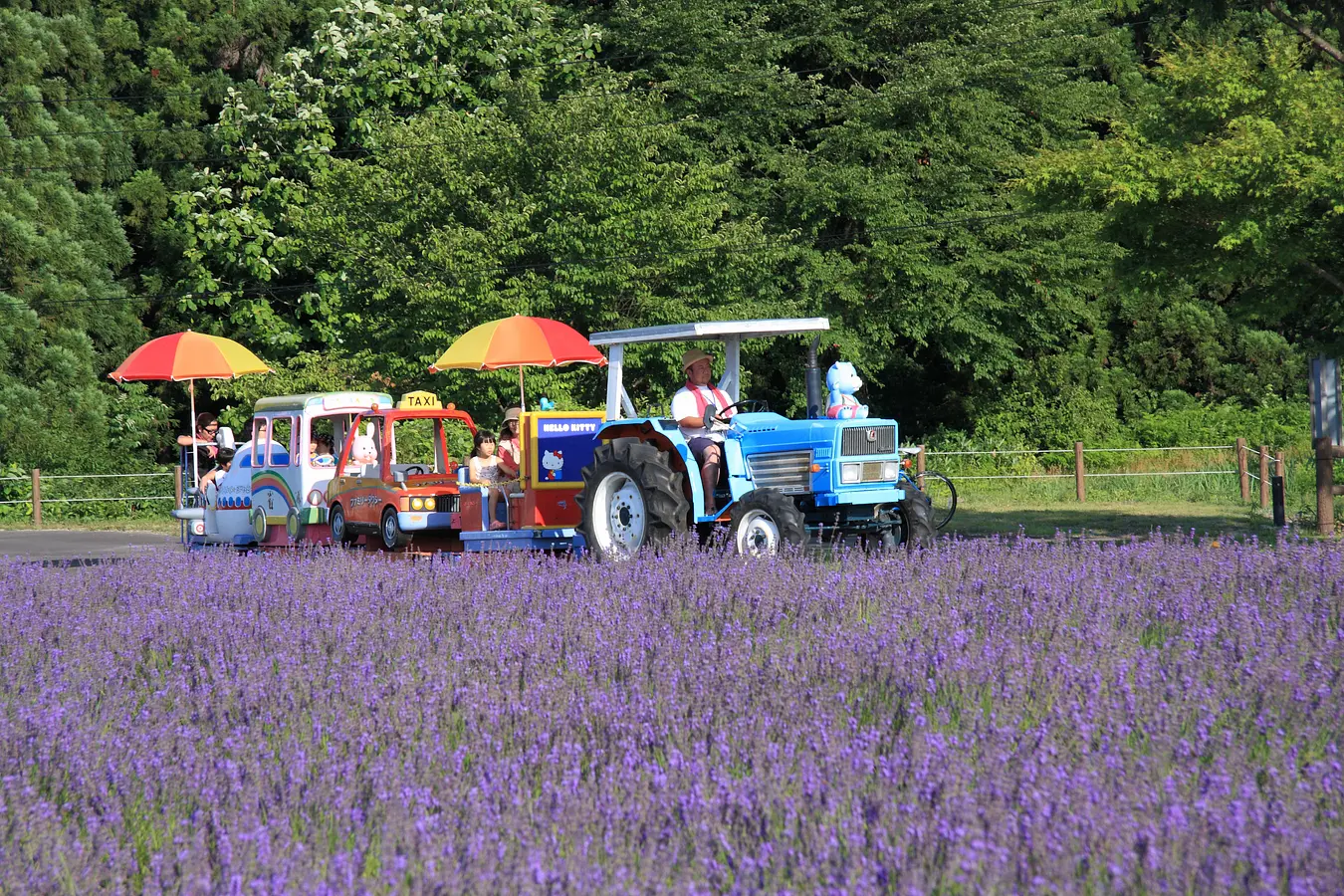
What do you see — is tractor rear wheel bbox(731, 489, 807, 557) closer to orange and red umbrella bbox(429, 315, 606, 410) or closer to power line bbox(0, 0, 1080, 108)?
orange and red umbrella bbox(429, 315, 606, 410)

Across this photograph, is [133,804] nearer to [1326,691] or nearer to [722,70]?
[1326,691]

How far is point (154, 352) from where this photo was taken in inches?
783

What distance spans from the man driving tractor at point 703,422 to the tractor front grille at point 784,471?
322 millimetres

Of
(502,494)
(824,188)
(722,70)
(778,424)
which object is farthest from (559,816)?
(722,70)

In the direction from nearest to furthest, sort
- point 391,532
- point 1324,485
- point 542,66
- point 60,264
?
point 391,532
point 1324,485
point 60,264
point 542,66

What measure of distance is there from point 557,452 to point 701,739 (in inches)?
342

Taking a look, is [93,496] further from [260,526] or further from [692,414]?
[692,414]

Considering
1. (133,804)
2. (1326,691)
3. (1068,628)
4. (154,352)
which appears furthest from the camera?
(154,352)

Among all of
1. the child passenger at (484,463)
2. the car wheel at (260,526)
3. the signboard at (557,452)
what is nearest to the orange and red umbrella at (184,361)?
the car wheel at (260,526)

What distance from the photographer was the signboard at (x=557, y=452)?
13453 mm

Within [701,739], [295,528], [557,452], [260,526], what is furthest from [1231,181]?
[701,739]

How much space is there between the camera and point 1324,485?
1598 cm

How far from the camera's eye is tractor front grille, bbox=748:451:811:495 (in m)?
11.8

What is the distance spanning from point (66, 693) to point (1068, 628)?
4309mm
